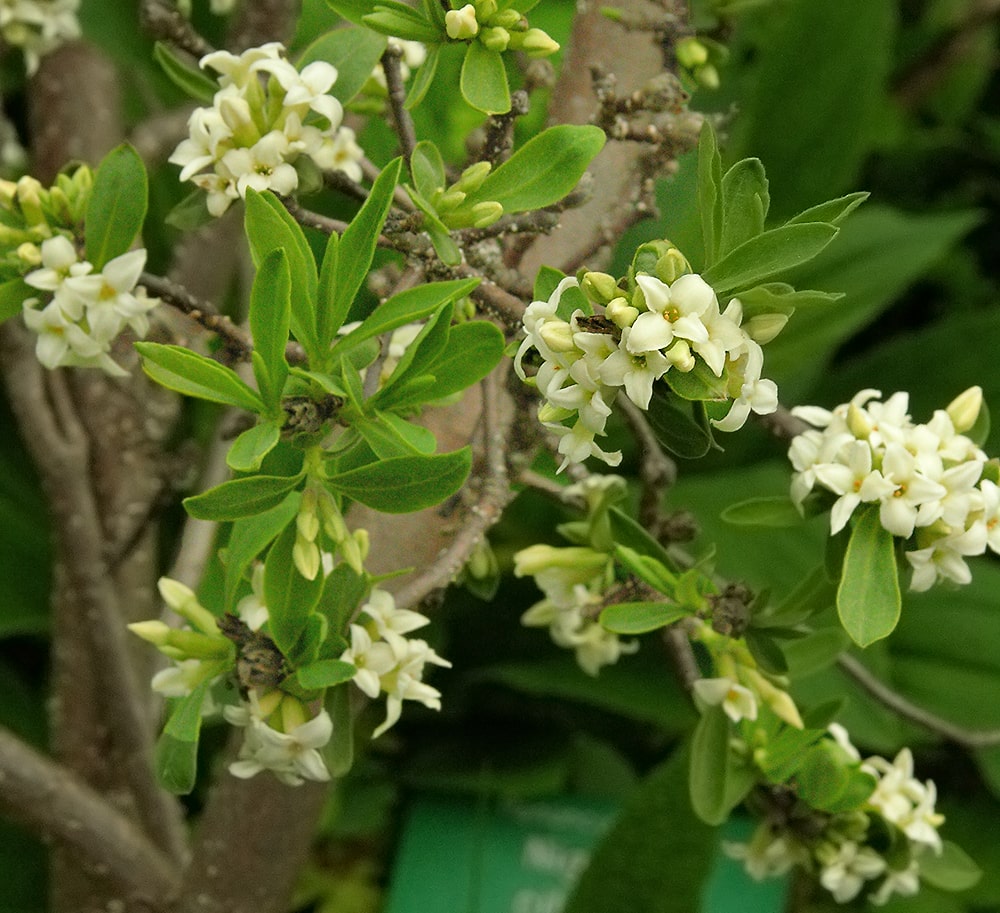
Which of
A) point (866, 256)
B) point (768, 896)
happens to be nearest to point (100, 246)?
point (768, 896)

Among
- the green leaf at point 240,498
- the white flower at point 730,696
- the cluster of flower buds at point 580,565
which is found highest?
the green leaf at point 240,498

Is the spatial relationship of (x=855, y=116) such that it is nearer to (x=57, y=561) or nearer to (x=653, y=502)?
(x=653, y=502)

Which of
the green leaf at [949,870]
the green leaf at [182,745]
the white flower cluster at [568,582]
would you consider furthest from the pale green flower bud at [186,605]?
the green leaf at [949,870]

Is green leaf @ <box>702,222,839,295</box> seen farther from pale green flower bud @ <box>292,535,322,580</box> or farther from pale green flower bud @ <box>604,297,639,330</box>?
pale green flower bud @ <box>292,535,322,580</box>

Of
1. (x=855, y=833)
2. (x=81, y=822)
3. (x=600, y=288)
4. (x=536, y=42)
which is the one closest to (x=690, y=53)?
(x=536, y=42)

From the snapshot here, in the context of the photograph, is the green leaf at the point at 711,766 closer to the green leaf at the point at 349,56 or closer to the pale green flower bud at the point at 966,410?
the pale green flower bud at the point at 966,410

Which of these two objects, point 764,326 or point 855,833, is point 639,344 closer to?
point 764,326
